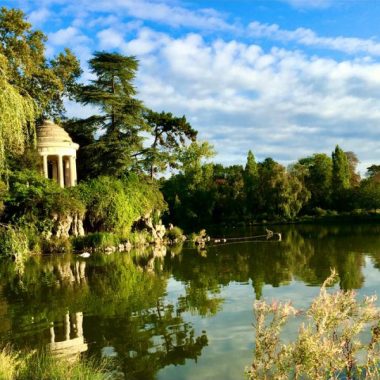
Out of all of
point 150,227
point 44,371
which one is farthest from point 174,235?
point 44,371

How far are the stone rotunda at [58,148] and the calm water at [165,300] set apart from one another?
34.6 feet

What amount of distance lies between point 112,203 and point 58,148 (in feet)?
18.5

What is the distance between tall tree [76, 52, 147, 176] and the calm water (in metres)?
10.5

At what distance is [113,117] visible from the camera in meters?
33.8

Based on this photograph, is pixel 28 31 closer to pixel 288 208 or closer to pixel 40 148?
pixel 40 148

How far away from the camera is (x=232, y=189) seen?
5750 centimetres

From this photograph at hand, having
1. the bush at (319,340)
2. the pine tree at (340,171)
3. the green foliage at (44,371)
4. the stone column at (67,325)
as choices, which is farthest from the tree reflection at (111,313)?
the pine tree at (340,171)

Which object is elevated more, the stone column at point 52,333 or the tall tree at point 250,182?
the tall tree at point 250,182

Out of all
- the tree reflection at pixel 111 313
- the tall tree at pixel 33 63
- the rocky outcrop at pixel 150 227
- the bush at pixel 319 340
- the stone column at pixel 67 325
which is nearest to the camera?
the bush at pixel 319 340

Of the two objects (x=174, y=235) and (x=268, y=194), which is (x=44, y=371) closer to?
(x=174, y=235)

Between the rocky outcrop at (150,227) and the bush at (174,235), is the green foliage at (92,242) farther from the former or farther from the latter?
the bush at (174,235)

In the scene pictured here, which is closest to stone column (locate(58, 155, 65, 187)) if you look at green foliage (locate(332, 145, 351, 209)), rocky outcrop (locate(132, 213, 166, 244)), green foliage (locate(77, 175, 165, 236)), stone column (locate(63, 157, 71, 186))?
stone column (locate(63, 157, 71, 186))

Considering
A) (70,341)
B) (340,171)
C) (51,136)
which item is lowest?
(70,341)

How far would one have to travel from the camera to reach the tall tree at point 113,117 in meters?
32.7
